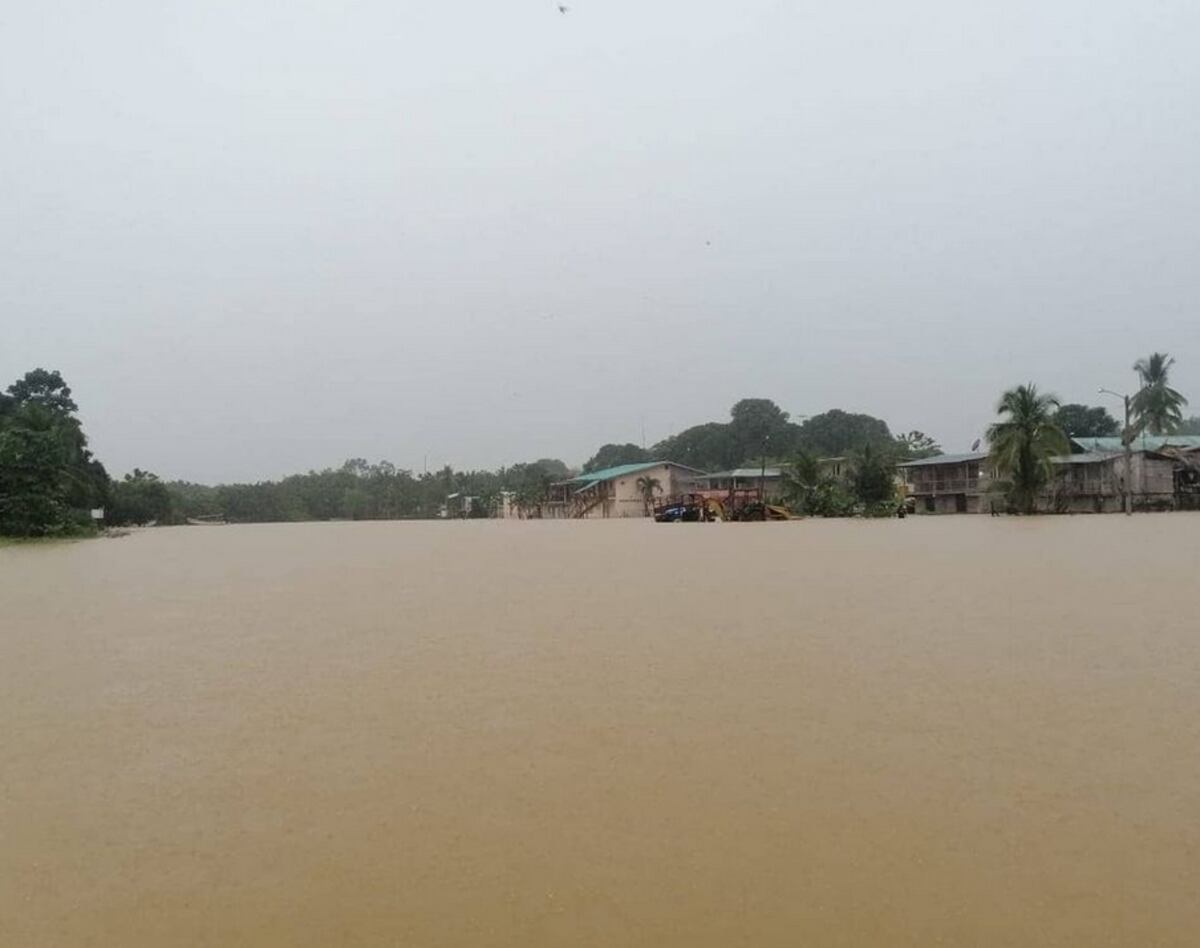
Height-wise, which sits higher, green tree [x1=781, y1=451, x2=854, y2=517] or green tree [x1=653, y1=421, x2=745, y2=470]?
green tree [x1=653, y1=421, x2=745, y2=470]

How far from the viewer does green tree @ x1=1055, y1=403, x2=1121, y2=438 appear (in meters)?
49.9

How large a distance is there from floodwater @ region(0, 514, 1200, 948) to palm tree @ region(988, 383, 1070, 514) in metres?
25.7

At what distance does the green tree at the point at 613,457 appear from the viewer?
8275 cm

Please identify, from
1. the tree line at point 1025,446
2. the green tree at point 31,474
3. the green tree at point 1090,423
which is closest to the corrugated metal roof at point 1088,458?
the tree line at point 1025,446

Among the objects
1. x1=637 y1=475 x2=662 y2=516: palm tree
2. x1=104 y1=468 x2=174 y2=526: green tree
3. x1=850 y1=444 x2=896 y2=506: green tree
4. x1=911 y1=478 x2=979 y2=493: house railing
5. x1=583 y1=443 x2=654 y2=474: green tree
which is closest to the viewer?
x1=850 y1=444 x2=896 y2=506: green tree

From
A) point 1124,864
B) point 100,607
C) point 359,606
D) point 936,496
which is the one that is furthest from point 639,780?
point 936,496

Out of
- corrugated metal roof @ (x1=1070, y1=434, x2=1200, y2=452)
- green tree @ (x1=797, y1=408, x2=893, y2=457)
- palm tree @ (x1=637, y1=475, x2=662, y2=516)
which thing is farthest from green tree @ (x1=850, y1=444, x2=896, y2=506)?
green tree @ (x1=797, y1=408, x2=893, y2=457)

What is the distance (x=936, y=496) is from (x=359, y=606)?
3595 centimetres

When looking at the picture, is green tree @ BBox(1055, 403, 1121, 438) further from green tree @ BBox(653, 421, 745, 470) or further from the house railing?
green tree @ BBox(653, 421, 745, 470)

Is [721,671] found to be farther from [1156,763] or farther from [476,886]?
[476,886]

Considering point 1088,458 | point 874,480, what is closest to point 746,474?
point 874,480

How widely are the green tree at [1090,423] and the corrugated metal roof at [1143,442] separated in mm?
4659

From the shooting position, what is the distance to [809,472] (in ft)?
131

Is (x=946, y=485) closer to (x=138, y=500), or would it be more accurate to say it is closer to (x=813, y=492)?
(x=813, y=492)
